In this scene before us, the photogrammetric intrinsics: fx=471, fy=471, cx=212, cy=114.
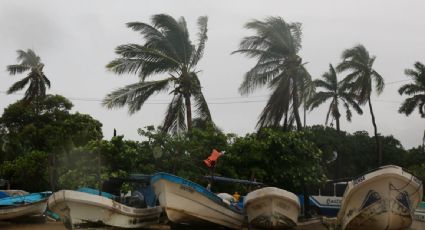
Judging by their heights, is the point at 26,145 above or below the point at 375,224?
above

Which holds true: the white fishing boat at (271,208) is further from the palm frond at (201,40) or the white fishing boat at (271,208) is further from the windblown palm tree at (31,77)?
the windblown palm tree at (31,77)

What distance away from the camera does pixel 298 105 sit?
21609 millimetres

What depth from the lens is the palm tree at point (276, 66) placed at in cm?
2128

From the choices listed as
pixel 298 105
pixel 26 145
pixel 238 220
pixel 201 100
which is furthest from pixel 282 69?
pixel 26 145

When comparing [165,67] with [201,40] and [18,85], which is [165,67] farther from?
[18,85]

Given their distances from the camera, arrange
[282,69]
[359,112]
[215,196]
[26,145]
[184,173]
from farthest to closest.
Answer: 1. [359,112]
2. [26,145]
3. [282,69]
4. [184,173]
5. [215,196]

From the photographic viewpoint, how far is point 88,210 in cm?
1278

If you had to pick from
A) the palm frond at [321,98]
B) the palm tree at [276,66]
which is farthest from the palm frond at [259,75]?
the palm frond at [321,98]

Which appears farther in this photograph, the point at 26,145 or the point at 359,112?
the point at 359,112

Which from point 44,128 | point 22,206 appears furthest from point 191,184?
point 44,128

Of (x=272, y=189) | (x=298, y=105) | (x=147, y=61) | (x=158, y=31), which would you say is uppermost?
(x=158, y=31)

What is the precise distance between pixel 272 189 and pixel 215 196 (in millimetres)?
1665

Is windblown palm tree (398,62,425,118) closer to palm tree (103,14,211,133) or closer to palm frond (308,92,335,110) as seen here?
Result: palm frond (308,92,335,110)

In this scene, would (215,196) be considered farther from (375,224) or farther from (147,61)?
(147,61)
